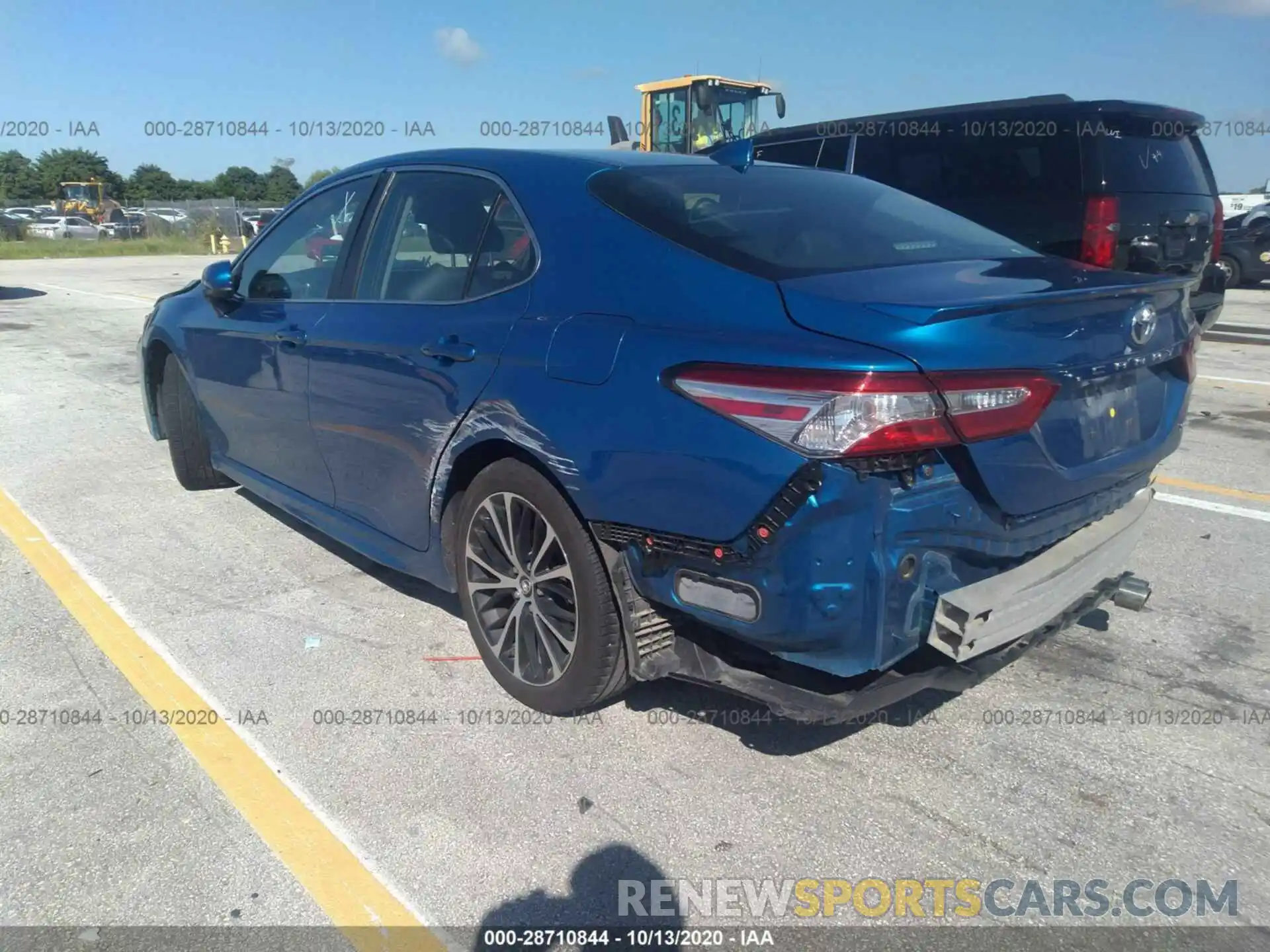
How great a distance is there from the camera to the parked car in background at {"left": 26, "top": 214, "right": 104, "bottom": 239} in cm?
3928

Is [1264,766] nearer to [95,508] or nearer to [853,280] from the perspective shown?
[853,280]

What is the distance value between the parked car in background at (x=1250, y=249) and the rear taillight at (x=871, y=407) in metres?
16.9

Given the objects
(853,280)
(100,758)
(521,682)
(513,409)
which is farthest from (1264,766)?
(100,758)

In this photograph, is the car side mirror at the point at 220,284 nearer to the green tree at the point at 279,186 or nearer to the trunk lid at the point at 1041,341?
the trunk lid at the point at 1041,341

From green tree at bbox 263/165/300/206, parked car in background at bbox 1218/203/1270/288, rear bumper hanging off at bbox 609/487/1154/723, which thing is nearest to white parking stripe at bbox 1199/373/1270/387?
rear bumper hanging off at bbox 609/487/1154/723

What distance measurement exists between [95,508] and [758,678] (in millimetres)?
4305

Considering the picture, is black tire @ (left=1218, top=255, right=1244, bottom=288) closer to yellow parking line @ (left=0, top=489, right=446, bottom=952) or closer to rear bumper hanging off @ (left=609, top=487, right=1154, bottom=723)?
rear bumper hanging off @ (left=609, top=487, right=1154, bottom=723)

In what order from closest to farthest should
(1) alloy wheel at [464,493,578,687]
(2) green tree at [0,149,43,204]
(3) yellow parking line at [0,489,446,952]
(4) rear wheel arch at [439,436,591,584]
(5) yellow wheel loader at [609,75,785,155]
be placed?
(3) yellow parking line at [0,489,446,952] < (4) rear wheel arch at [439,436,591,584] < (1) alloy wheel at [464,493,578,687] < (5) yellow wheel loader at [609,75,785,155] < (2) green tree at [0,149,43,204]

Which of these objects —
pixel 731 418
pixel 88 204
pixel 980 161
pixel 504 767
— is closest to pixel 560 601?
pixel 504 767

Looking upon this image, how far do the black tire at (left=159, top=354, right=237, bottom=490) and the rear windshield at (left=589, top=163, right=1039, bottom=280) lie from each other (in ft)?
10.3

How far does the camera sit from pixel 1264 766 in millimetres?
2885

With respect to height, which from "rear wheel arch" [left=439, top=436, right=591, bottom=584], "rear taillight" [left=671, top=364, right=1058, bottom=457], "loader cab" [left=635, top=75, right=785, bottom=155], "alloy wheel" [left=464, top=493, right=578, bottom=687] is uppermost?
"loader cab" [left=635, top=75, right=785, bottom=155]

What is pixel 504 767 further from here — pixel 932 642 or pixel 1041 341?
pixel 1041 341

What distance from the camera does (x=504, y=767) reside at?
2945 millimetres
